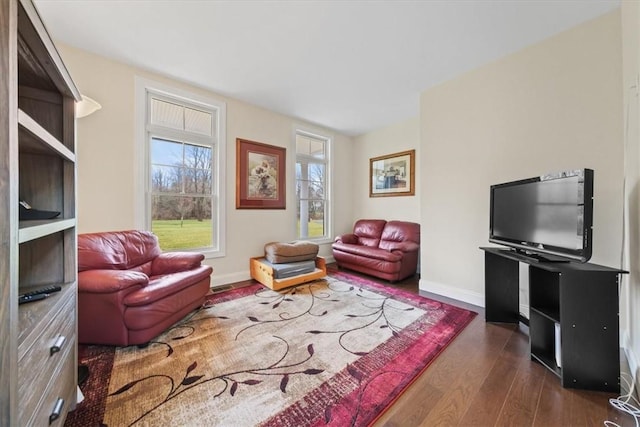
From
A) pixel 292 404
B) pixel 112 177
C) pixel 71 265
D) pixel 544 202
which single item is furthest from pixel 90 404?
pixel 544 202

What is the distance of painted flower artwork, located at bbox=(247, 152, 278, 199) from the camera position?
3.75 m

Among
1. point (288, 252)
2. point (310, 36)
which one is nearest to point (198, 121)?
point (310, 36)

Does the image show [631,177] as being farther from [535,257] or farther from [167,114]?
[167,114]

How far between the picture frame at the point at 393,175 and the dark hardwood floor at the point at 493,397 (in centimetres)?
295

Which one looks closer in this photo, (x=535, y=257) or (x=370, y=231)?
(x=535, y=257)

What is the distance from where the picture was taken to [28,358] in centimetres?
78

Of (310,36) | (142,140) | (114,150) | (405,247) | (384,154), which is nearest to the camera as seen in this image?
(310,36)

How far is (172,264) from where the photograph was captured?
2.54m

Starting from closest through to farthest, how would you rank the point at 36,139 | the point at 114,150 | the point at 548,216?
1. the point at 36,139
2. the point at 548,216
3. the point at 114,150

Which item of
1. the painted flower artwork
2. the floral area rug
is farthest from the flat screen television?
the painted flower artwork

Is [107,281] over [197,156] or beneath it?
beneath

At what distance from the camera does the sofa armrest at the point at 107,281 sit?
5.74ft

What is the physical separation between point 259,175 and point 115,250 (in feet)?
6.71

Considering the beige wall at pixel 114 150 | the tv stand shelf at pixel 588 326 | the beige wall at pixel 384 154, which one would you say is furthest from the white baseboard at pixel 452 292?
the beige wall at pixel 114 150
